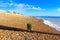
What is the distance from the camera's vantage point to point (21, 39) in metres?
15.9

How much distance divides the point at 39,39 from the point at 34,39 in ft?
1.51

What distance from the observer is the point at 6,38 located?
15922 millimetres

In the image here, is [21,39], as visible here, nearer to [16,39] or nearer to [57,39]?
[16,39]

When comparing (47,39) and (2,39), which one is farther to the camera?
(47,39)

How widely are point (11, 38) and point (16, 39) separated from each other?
17.7 inches

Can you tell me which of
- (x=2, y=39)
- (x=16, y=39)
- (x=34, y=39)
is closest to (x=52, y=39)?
(x=34, y=39)

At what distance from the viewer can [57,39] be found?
55.6ft

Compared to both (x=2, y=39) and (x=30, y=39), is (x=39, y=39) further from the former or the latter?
(x=2, y=39)

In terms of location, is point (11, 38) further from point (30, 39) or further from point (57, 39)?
point (57, 39)

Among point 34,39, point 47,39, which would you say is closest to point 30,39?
point 34,39

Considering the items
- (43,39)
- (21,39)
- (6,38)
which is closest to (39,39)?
(43,39)

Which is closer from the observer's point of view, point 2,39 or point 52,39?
point 2,39

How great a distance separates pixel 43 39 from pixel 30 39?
1.12 m

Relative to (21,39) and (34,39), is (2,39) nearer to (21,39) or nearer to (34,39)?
(21,39)
